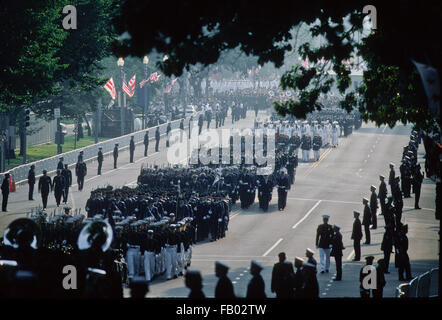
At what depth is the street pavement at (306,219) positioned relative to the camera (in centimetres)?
2511

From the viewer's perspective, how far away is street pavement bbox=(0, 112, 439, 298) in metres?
25.1

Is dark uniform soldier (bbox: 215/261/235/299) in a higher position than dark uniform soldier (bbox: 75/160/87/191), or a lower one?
higher

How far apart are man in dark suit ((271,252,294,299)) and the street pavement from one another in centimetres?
443

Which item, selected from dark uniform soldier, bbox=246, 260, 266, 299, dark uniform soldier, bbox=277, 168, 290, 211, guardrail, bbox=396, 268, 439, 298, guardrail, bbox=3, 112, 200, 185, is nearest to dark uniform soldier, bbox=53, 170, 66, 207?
guardrail, bbox=3, 112, 200, 185

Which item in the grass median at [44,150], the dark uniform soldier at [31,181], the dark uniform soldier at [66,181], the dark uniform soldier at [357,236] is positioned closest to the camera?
the dark uniform soldier at [357,236]

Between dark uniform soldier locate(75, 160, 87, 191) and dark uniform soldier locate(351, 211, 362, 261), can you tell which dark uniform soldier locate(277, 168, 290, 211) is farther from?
dark uniform soldier locate(351, 211, 362, 261)

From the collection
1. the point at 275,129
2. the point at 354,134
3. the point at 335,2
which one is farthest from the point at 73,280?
the point at 354,134

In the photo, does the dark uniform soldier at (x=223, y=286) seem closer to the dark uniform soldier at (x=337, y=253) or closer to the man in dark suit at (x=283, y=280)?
the man in dark suit at (x=283, y=280)

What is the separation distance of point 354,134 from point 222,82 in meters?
61.1

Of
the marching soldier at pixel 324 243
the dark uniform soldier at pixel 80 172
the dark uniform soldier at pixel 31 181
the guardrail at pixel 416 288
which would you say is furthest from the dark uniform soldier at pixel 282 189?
the guardrail at pixel 416 288

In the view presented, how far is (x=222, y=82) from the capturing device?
419 ft

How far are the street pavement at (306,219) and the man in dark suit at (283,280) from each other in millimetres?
4428

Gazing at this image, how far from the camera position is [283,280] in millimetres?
17281
